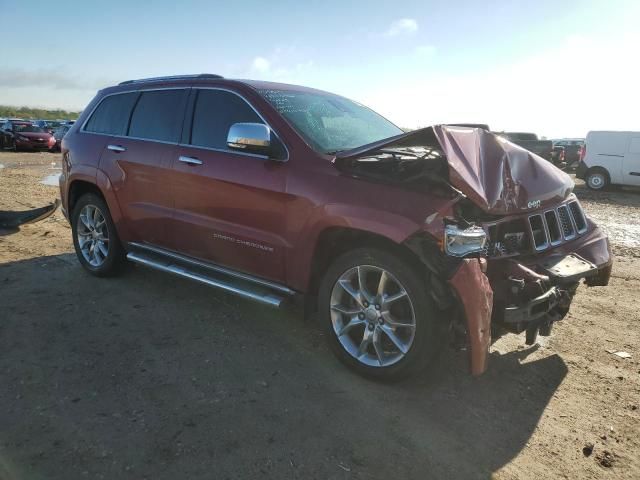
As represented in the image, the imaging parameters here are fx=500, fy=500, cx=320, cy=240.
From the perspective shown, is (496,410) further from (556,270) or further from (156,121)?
(156,121)

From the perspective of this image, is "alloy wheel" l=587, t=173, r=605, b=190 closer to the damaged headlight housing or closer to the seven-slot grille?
the seven-slot grille

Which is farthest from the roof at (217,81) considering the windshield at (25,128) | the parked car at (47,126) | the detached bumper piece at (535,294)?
the parked car at (47,126)

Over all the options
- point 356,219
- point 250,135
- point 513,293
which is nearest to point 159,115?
point 250,135

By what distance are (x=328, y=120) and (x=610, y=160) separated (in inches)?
563

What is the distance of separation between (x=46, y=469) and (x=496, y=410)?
8.30 ft

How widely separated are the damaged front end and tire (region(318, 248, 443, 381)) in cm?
15

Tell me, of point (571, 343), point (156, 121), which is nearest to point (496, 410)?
point (571, 343)

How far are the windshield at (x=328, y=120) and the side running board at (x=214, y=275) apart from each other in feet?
3.64

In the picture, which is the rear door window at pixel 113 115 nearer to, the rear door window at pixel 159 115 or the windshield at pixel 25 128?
the rear door window at pixel 159 115

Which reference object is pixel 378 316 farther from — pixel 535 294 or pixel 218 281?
pixel 218 281

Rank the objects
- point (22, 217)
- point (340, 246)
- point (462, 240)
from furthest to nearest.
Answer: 1. point (22, 217)
2. point (340, 246)
3. point (462, 240)

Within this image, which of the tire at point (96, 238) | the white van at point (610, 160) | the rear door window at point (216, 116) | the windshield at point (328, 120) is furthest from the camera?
the white van at point (610, 160)

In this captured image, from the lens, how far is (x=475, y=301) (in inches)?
111

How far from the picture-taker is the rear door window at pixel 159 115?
448 cm
